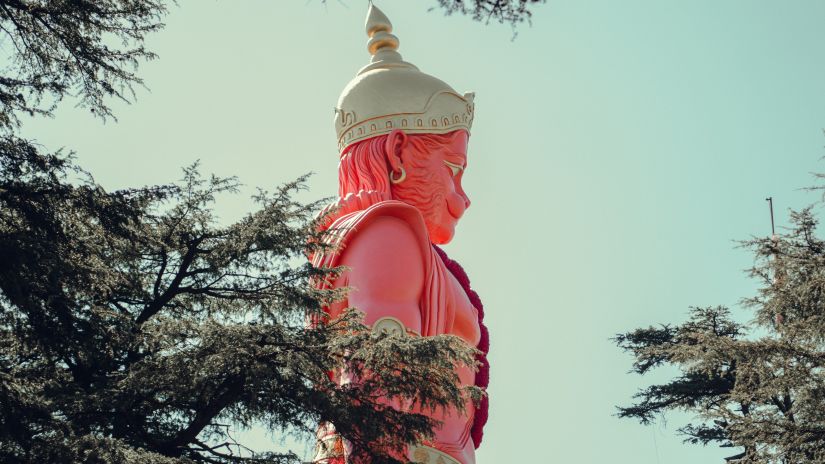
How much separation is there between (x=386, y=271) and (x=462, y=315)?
38.7 inches

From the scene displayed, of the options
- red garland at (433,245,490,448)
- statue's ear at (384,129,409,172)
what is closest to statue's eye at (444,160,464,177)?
statue's ear at (384,129,409,172)

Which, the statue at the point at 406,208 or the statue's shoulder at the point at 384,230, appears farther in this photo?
the statue's shoulder at the point at 384,230

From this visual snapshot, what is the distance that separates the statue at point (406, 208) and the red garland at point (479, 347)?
0.01m

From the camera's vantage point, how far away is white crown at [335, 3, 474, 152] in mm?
10836

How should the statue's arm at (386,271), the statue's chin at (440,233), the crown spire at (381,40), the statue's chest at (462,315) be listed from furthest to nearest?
the crown spire at (381,40), the statue's chin at (440,233), the statue's chest at (462,315), the statue's arm at (386,271)

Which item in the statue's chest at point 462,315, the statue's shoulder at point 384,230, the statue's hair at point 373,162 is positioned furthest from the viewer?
the statue's hair at point 373,162

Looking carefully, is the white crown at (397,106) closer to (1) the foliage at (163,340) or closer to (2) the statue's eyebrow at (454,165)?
(2) the statue's eyebrow at (454,165)

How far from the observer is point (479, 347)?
10641 mm

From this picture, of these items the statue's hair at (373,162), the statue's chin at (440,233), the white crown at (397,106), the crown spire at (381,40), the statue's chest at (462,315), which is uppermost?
the crown spire at (381,40)

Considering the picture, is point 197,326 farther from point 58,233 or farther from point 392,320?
point 392,320

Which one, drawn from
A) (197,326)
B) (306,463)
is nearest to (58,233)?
(197,326)

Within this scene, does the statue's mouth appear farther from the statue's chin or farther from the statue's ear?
the statue's ear

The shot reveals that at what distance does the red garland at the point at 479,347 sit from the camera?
10.3 metres

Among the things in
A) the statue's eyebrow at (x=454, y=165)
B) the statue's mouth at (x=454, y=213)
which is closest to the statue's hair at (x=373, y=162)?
the statue's eyebrow at (x=454, y=165)
